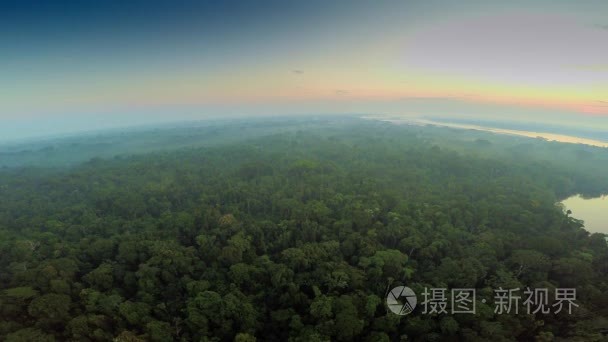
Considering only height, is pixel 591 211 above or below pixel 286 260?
below

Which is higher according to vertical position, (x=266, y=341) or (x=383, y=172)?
(x=383, y=172)

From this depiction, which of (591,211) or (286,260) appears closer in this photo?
(286,260)

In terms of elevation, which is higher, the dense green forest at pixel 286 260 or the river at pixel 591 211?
the dense green forest at pixel 286 260

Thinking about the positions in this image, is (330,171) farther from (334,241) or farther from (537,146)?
(537,146)

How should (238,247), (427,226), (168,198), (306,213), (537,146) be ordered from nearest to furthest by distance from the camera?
(238,247) < (427,226) < (306,213) < (168,198) < (537,146)

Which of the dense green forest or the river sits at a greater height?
the dense green forest

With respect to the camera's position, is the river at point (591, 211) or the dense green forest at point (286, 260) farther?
the river at point (591, 211)

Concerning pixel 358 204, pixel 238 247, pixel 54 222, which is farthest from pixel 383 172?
pixel 54 222

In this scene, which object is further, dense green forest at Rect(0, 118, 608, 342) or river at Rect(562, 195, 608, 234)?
river at Rect(562, 195, 608, 234)
